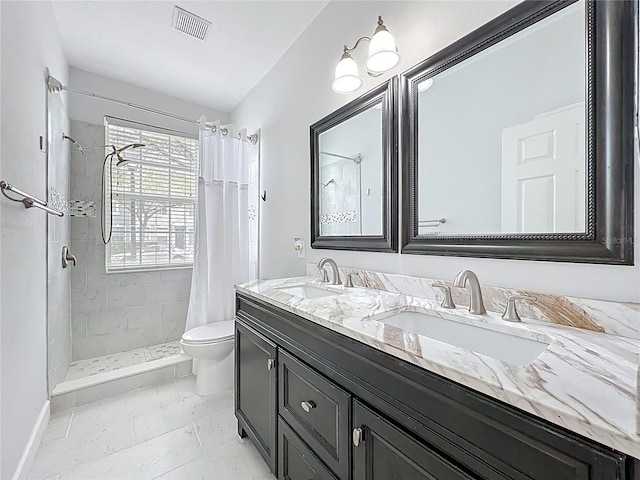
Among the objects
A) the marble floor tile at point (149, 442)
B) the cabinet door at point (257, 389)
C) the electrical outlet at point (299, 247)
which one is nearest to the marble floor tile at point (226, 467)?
the marble floor tile at point (149, 442)

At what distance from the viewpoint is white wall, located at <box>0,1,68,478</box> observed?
46.9 inches

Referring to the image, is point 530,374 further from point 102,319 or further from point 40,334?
point 102,319

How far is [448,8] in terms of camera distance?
1.19 m

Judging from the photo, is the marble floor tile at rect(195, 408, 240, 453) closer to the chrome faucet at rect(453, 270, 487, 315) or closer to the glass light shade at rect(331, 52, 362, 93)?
the chrome faucet at rect(453, 270, 487, 315)

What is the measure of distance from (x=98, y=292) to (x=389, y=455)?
285cm

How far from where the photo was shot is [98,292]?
2.59m

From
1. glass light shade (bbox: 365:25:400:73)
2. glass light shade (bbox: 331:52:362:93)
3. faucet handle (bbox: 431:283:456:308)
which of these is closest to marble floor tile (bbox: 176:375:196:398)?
faucet handle (bbox: 431:283:456:308)

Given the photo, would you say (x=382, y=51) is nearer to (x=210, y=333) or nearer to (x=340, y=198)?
(x=340, y=198)

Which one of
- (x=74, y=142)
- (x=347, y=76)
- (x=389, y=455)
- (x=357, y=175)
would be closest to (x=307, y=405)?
(x=389, y=455)

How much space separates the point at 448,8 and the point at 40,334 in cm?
265

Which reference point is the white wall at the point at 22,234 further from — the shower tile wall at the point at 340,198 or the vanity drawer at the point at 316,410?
the shower tile wall at the point at 340,198

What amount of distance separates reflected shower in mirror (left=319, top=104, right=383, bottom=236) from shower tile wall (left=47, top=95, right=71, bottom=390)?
5.82ft

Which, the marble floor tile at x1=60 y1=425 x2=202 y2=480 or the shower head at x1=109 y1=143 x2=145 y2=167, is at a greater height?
the shower head at x1=109 y1=143 x2=145 y2=167

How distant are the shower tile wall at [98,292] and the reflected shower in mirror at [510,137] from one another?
106 inches
